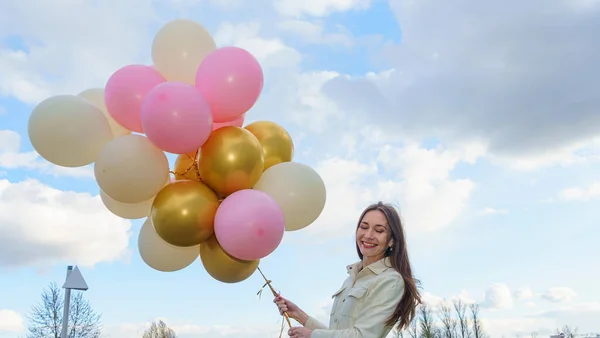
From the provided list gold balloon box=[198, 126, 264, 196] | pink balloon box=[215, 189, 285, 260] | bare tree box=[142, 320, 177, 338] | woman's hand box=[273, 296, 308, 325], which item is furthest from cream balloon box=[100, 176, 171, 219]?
bare tree box=[142, 320, 177, 338]

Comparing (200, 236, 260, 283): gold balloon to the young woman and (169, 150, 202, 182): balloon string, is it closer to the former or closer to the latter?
(169, 150, 202, 182): balloon string

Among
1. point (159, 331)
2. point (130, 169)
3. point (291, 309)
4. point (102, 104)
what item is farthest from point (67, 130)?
point (159, 331)

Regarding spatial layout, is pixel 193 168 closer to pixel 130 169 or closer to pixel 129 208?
pixel 130 169

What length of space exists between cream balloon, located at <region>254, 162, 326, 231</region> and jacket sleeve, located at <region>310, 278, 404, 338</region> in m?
0.79

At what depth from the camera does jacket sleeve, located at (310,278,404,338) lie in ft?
9.57

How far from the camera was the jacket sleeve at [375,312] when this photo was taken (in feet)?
9.57

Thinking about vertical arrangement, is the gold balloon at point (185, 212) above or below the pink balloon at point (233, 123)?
below

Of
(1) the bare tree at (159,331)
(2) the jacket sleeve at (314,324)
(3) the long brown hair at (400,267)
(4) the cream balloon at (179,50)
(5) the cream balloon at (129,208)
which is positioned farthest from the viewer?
(1) the bare tree at (159,331)

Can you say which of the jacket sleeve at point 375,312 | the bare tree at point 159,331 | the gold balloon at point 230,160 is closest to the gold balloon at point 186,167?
the gold balloon at point 230,160

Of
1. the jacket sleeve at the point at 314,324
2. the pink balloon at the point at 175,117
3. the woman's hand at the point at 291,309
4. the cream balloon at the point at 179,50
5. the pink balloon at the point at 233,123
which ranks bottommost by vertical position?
the jacket sleeve at the point at 314,324

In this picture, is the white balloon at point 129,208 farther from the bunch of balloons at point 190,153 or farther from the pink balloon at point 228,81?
the pink balloon at point 228,81

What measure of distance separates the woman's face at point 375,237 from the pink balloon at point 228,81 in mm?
1082

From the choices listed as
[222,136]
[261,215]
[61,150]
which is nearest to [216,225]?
[261,215]

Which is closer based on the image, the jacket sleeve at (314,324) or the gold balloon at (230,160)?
the gold balloon at (230,160)
